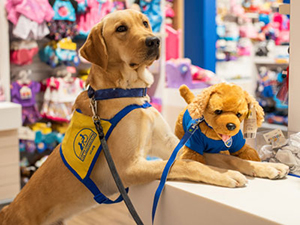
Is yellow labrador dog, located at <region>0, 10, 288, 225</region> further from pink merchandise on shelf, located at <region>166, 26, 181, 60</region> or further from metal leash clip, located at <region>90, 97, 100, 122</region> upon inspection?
pink merchandise on shelf, located at <region>166, 26, 181, 60</region>

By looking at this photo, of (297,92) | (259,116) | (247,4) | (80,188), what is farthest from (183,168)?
(247,4)

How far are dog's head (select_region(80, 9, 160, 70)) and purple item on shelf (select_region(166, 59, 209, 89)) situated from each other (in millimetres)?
2383

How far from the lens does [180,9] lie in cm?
511

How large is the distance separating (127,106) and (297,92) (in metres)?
0.75

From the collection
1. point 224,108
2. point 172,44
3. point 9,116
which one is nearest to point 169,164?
point 224,108

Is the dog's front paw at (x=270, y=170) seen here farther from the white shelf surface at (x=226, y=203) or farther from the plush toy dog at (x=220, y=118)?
the plush toy dog at (x=220, y=118)

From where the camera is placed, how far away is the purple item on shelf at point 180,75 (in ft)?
13.5

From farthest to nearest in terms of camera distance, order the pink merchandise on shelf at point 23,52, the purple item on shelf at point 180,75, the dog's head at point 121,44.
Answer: the purple item on shelf at point 180,75 < the pink merchandise on shelf at point 23,52 < the dog's head at point 121,44

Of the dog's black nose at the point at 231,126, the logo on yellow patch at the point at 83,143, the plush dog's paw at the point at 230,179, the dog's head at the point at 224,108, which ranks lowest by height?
the plush dog's paw at the point at 230,179

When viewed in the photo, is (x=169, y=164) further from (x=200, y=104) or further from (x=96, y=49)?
(x=96, y=49)

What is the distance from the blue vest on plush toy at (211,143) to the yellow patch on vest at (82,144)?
354 mm

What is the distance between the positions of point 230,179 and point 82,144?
634 mm

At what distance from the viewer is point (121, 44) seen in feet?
5.59

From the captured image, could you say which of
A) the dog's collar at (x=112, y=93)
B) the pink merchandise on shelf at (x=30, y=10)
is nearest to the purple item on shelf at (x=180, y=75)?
the pink merchandise on shelf at (x=30, y=10)
